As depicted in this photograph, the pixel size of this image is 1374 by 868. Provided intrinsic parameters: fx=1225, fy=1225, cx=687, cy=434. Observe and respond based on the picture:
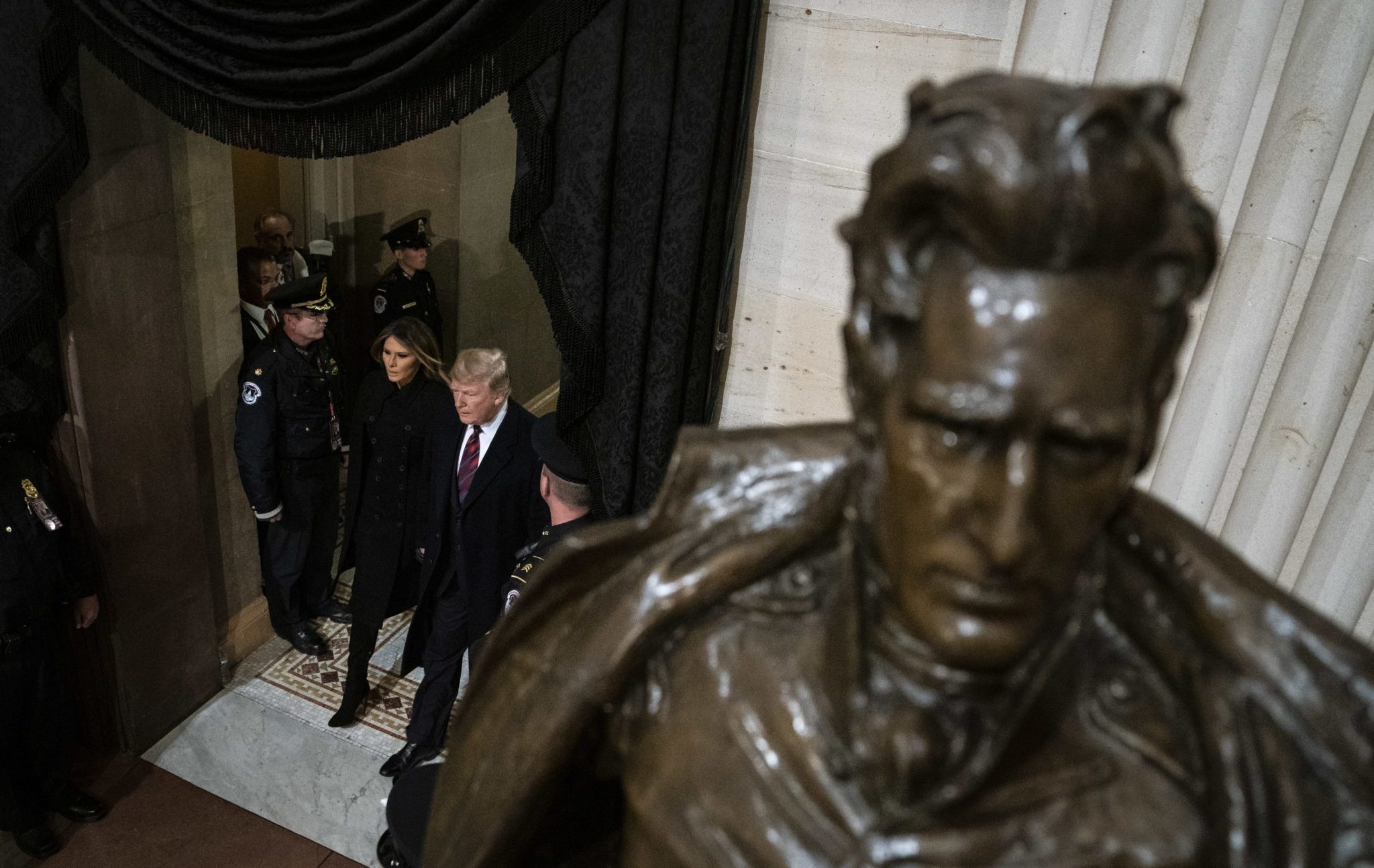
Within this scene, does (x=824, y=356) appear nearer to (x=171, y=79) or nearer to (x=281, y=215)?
(x=171, y=79)

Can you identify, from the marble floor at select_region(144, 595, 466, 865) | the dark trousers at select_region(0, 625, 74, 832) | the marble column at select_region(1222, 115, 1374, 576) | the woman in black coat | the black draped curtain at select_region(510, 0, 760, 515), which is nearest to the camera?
the marble column at select_region(1222, 115, 1374, 576)

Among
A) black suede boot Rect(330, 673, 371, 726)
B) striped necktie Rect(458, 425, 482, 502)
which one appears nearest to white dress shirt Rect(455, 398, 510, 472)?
striped necktie Rect(458, 425, 482, 502)

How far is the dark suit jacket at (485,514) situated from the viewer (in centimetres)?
366

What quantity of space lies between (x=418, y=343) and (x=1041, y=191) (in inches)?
135

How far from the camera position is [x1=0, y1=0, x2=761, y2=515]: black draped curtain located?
2.57 meters

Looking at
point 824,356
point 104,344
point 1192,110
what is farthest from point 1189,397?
point 104,344

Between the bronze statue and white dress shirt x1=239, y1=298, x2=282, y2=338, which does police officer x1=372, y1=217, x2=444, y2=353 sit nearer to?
white dress shirt x1=239, y1=298, x2=282, y2=338

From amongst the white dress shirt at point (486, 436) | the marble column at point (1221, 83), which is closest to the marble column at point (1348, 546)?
the marble column at point (1221, 83)

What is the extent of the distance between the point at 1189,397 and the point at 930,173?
1806 mm

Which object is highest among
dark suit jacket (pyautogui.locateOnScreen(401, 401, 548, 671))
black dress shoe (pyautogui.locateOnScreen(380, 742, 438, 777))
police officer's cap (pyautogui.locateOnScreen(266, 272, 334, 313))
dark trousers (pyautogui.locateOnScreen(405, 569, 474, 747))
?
police officer's cap (pyautogui.locateOnScreen(266, 272, 334, 313))

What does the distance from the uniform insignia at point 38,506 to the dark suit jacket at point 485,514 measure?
105 cm

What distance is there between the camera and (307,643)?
14.6 feet

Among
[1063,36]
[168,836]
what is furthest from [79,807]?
[1063,36]

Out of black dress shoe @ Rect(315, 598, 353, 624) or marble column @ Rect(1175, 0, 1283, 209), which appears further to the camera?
black dress shoe @ Rect(315, 598, 353, 624)
